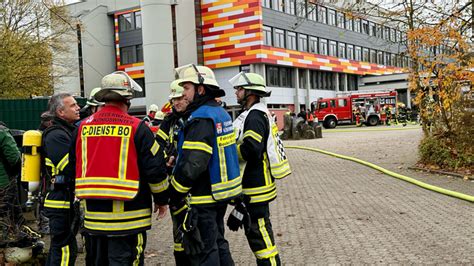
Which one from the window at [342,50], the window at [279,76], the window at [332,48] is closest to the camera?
the window at [279,76]

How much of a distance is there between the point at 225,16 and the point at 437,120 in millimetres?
31958

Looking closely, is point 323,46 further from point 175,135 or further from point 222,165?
point 222,165

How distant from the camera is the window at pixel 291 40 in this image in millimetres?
44656

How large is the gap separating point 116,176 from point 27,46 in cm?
2375

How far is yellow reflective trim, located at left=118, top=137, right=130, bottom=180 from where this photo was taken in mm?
3256

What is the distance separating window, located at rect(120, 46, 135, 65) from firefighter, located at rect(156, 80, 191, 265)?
4259 cm

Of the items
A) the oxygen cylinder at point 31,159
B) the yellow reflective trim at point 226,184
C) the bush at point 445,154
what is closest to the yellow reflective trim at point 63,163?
the oxygen cylinder at point 31,159

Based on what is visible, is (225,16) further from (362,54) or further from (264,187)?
(264,187)

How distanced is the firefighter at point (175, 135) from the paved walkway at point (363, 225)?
46.0 inches

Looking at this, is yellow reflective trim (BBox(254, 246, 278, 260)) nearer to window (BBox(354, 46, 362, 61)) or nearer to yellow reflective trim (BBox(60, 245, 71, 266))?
yellow reflective trim (BBox(60, 245, 71, 266))

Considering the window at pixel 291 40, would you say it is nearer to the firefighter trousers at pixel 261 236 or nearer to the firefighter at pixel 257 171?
the firefighter at pixel 257 171

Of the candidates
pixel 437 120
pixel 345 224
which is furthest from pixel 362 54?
pixel 345 224

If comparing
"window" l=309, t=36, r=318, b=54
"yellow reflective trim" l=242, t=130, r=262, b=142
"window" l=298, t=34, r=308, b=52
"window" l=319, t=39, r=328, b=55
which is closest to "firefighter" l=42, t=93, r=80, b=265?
"yellow reflective trim" l=242, t=130, r=262, b=142

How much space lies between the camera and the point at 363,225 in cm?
629
